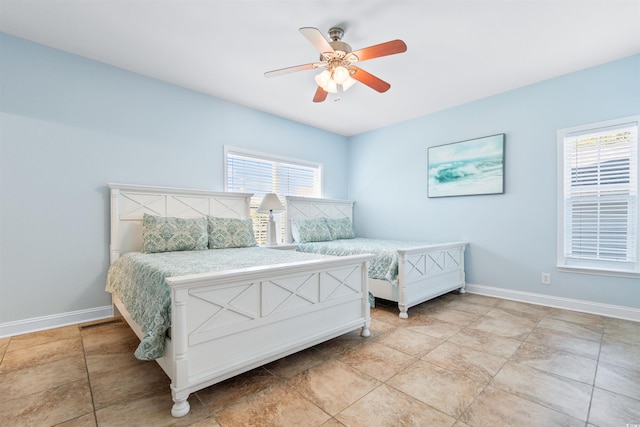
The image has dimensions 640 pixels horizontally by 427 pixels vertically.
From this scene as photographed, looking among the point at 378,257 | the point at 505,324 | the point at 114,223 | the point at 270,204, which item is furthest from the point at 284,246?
the point at 505,324

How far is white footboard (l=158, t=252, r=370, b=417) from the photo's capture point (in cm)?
152

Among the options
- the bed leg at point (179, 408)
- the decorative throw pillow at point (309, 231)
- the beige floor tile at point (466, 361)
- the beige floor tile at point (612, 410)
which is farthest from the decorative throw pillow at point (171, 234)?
the beige floor tile at point (612, 410)

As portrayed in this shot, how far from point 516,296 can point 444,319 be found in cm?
129

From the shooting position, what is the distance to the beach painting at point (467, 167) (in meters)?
3.73

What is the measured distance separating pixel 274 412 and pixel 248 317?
1.72ft

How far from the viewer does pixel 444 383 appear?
5.95 ft

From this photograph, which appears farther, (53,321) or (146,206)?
(146,206)

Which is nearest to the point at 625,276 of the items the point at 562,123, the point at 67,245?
→ the point at 562,123

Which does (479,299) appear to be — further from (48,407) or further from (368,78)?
(48,407)

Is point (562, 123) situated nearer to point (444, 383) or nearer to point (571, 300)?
point (571, 300)

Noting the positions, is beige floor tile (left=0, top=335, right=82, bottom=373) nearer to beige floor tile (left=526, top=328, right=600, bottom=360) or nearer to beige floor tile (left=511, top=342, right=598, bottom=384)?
beige floor tile (left=511, top=342, right=598, bottom=384)

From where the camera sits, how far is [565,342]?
238cm

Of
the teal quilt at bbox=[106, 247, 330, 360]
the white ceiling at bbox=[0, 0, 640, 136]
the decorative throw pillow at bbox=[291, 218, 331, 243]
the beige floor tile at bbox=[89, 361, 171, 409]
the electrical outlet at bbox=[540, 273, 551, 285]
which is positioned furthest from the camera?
the decorative throw pillow at bbox=[291, 218, 331, 243]

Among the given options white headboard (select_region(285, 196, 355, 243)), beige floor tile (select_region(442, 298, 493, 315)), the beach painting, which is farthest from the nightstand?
the beach painting
